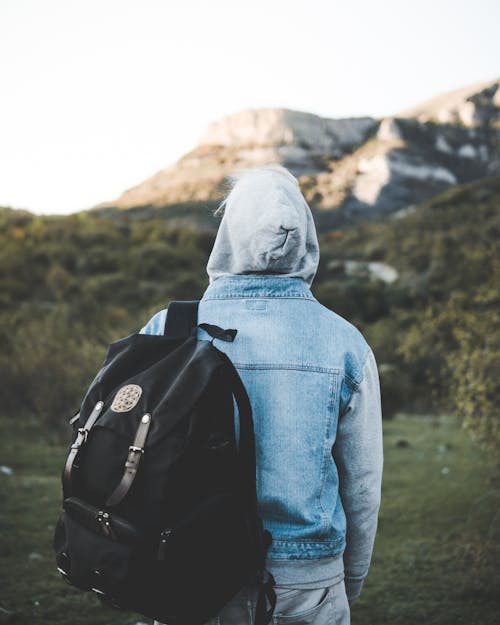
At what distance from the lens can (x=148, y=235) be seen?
31.2 metres

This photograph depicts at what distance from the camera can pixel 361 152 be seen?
78.9m

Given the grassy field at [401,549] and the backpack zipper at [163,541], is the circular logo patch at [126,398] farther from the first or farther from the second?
the grassy field at [401,549]

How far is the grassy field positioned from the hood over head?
303 cm

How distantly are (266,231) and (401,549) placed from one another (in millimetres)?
4439

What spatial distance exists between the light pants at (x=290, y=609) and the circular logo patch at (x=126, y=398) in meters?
0.64

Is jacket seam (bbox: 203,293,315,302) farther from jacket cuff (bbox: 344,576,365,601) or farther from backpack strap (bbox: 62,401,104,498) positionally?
jacket cuff (bbox: 344,576,365,601)

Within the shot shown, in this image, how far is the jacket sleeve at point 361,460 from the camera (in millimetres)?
1677

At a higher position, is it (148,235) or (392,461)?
(148,235)

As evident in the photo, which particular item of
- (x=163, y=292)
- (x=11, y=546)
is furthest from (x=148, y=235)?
(x=11, y=546)

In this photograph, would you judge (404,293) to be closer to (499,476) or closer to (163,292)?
(163,292)

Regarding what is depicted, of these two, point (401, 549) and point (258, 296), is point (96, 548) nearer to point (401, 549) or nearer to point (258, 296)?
point (258, 296)

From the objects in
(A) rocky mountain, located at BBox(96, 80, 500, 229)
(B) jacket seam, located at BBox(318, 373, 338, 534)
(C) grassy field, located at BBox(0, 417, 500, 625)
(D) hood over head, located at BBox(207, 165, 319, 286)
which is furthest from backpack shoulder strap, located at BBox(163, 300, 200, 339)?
(A) rocky mountain, located at BBox(96, 80, 500, 229)

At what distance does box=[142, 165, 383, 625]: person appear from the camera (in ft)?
5.23

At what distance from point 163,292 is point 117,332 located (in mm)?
11191
